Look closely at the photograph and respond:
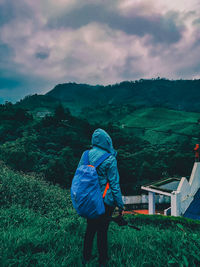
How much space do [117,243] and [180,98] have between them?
92.4 metres

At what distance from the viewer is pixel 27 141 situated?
55.9ft

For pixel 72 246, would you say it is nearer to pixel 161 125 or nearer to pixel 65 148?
Result: pixel 65 148

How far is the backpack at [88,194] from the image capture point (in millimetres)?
2076

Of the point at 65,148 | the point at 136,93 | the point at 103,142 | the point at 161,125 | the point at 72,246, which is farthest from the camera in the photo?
the point at 136,93

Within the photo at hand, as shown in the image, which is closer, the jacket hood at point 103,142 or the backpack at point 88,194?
the backpack at point 88,194

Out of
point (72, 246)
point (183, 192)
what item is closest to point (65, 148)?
point (183, 192)

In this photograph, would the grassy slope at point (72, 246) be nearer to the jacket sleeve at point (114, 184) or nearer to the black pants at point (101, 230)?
the black pants at point (101, 230)

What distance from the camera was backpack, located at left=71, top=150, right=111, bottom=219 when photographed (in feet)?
6.81

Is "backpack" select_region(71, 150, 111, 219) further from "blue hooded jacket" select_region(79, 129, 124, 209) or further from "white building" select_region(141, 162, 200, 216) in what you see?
Answer: "white building" select_region(141, 162, 200, 216)

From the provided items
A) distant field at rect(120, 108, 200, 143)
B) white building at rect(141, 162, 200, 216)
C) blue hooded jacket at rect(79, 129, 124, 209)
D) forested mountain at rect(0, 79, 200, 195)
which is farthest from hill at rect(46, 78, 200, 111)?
blue hooded jacket at rect(79, 129, 124, 209)

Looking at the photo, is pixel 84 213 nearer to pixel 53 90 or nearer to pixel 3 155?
pixel 3 155

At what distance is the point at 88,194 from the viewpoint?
2092 millimetres

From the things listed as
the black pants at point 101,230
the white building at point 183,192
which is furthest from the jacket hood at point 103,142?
the white building at point 183,192

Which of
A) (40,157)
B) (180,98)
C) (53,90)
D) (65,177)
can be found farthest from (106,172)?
(53,90)
